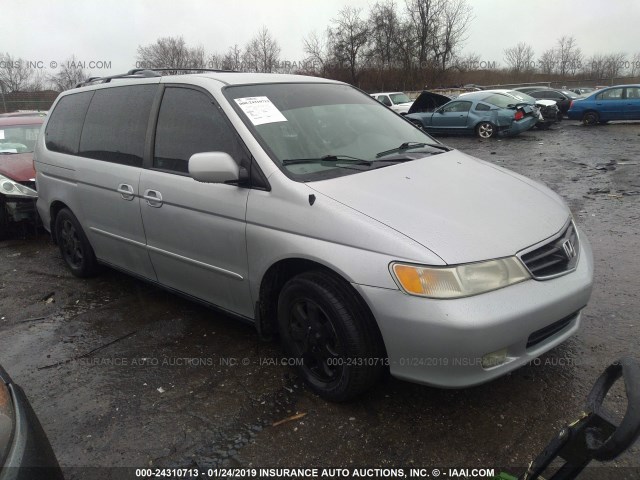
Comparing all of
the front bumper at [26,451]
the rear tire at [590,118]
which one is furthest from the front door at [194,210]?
the rear tire at [590,118]

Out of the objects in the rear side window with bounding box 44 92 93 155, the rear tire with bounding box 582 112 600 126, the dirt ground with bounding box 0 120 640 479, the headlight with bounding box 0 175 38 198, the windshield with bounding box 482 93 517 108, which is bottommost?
the dirt ground with bounding box 0 120 640 479

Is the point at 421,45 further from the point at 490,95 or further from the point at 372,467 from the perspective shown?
the point at 372,467

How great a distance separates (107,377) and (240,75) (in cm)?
228

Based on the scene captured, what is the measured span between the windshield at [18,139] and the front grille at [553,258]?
7310 mm

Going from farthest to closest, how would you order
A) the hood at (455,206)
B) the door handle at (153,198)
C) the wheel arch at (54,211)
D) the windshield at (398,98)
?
1. the windshield at (398,98)
2. the wheel arch at (54,211)
3. the door handle at (153,198)
4. the hood at (455,206)

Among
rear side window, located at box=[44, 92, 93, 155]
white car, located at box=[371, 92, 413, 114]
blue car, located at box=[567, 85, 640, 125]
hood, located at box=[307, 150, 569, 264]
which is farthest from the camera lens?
white car, located at box=[371, 92, 413, 114]

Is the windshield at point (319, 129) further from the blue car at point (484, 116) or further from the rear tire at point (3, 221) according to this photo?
the blue car at point (484, 116)

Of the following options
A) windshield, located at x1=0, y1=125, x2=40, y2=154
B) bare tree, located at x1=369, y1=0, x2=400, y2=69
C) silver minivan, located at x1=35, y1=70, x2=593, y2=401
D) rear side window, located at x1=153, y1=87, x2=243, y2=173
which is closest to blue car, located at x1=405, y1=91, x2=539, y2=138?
windshield, located at x1=0, y1=125, x2=40, y2=154

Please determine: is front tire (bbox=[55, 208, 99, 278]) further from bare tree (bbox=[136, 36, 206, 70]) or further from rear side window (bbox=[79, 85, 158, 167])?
bare tree (bbox=[136, 36, 206, 70])

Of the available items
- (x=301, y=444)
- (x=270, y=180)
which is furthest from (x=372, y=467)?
(x=270, y=180)

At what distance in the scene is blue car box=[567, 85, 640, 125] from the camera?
57.2 ft

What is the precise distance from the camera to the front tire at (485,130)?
51.2 feet

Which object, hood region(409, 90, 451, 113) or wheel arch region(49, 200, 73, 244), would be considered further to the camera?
hood region(409, 90, 451, 113)

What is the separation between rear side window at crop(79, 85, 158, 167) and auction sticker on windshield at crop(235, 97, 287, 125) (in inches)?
36.6
